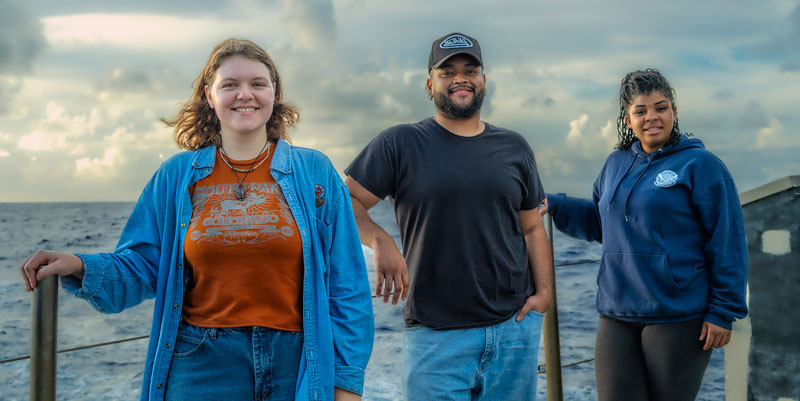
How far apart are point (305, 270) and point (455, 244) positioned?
625 millimetres

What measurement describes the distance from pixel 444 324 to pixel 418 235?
0.91 ft

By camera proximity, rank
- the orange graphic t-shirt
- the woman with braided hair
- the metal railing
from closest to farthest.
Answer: the orange graphic t-shirt
the metal railing
the woman with braided hair

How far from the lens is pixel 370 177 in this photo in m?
1.98

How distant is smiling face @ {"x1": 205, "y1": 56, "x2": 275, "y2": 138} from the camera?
1507 mm

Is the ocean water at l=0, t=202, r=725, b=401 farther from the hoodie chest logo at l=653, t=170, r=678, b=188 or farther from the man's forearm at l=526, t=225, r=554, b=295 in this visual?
the hoodie chest logo at l=653, t=170, r=678, b=188

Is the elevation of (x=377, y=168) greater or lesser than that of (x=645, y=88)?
lesser

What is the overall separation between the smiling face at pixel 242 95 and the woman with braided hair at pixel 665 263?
127cm

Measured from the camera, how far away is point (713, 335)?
2.02 metres

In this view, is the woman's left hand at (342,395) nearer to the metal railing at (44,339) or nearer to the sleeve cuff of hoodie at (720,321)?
the metal railing at (44,339)

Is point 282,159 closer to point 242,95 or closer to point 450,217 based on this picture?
point 242,95

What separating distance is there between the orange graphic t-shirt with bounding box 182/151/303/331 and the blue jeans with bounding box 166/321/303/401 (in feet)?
0.09

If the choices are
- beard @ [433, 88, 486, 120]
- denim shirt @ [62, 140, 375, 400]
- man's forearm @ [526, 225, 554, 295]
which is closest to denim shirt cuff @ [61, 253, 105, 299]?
denim shirt @ [62, 140, 375, 400]

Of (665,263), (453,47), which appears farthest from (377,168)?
(665,263)

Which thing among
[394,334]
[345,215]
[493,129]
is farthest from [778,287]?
[394,334]
